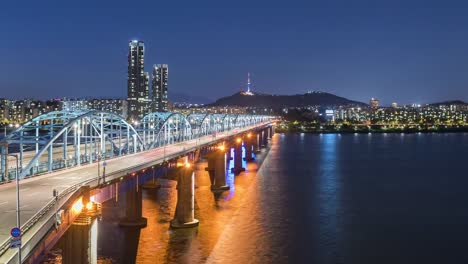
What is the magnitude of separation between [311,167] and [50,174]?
71.6 meters

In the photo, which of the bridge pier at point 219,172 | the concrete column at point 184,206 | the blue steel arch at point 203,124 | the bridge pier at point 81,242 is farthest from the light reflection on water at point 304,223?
the bridge pier at point 81,242

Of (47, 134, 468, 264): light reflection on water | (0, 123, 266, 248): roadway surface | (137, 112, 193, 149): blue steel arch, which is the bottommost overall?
(47, 134, 468, 264): light reflection on water

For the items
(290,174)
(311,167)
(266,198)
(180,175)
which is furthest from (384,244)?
(311,167)

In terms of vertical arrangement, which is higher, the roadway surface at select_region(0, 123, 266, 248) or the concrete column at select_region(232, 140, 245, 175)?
the roadway surface at select_region(0, 123, 266, 248)

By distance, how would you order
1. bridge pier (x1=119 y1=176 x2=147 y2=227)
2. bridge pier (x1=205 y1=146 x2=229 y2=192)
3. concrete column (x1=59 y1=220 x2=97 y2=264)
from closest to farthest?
concrete column (x1=59 y1=220 x2=97 y2=264)
bridge pier (x1=119 y1=176 x2=147 y2=227)
bridge pier (x1=205 y1=146 x2=229 y2=192)

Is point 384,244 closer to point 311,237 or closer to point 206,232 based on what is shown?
point 311,237

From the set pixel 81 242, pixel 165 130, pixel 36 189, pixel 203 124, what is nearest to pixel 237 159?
pixel 165 130

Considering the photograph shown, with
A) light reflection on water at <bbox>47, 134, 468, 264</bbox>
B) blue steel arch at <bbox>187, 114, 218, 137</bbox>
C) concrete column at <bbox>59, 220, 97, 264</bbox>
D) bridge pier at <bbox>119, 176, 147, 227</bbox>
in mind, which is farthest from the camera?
blue steel arch at <bbox>187, 114, 218, 137</bbox>

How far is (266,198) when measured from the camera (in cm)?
5966

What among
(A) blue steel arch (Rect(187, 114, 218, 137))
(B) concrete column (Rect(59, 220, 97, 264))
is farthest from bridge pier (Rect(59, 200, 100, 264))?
(A) blue steel arch (Rect(187, 114, 218, 137))

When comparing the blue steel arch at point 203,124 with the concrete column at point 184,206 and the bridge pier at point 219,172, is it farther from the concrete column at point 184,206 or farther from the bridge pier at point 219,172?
the concrete column at point 184,206

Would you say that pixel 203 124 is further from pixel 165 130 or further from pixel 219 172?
pixel 219 172

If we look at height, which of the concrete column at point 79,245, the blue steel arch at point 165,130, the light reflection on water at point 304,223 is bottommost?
the light reflection on water at point 304,223

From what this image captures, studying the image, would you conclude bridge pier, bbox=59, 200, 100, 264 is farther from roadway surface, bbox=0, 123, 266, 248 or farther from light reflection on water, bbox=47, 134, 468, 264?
light reflection on water, bbox=47, 134, 468, 264
